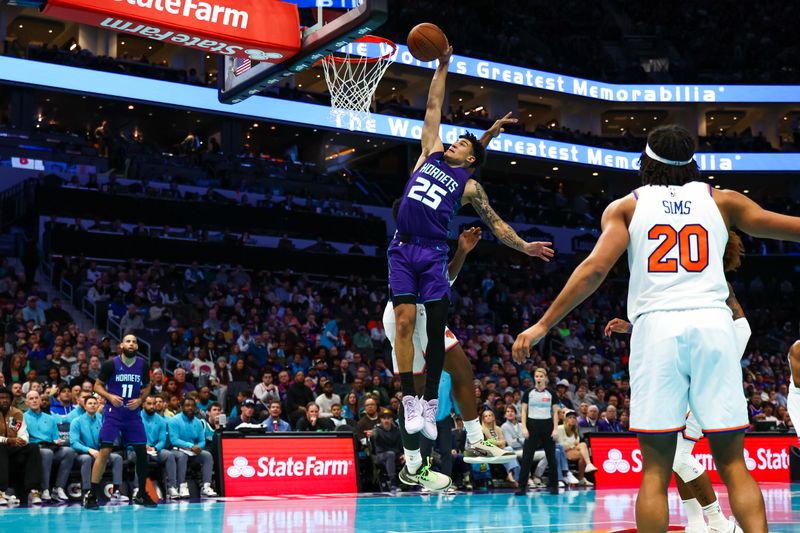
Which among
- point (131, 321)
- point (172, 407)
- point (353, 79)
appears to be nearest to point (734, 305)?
point (353, 79)

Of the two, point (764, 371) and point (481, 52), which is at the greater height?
point (481, 52)

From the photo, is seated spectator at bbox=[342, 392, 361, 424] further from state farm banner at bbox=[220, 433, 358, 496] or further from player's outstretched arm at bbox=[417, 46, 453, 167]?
player's outstretched arm at bbox=[417, 46, 453, 167]

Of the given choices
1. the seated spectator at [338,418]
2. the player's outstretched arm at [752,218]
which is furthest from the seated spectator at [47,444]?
the player's outstretched arm at [752,218]

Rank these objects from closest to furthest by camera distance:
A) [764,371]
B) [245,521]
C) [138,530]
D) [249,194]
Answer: [138,530] → [245,521] → [764,371] → [249,194]

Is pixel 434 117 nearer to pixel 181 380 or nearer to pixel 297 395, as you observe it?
pixel 297 395

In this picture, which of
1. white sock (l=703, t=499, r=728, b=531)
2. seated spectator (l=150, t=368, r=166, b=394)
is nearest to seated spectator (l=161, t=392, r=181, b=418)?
seated spectator (l=150, t=368, r=166, b=394)

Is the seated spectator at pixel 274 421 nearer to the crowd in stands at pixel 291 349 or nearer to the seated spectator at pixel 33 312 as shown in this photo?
the crowd in stands at pixel 291 349

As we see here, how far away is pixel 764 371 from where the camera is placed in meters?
26.9

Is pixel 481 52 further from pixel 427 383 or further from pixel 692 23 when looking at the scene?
pixel 427 383

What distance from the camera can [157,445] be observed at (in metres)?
14.4

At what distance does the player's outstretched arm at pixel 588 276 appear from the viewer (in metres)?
4.68

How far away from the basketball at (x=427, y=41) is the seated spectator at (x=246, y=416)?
9.48 meters

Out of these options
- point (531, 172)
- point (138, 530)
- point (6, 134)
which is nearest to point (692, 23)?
point (531, 172)

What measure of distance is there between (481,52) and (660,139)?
3178cm
